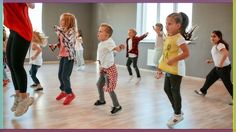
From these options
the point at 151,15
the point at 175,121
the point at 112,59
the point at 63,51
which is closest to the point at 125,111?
the point at 112,59

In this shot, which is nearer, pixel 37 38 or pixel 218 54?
pixel 218 54

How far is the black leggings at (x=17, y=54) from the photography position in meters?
2.45

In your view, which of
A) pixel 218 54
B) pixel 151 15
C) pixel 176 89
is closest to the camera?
pixel 176 89

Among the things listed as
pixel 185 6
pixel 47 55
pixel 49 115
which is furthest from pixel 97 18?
pixel 49 115

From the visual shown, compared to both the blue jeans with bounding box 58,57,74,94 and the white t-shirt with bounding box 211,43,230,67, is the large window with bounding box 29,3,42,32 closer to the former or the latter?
the blue jeans with bounding box 58,57,74,94

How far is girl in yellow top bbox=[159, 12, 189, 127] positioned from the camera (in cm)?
246

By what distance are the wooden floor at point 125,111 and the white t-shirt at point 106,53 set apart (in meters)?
0.49

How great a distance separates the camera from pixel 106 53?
304 cm

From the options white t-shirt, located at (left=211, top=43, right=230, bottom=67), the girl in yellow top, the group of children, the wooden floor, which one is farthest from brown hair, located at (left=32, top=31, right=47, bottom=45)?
white t-shirt, located at (left=211, top=43, right=230, bottom=67)

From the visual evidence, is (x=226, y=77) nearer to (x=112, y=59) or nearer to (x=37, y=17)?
(x=112, y=59)

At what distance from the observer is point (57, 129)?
2.41m

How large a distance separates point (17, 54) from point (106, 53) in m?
0.91

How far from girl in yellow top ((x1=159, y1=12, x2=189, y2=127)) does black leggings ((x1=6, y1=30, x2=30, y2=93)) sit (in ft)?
3.81

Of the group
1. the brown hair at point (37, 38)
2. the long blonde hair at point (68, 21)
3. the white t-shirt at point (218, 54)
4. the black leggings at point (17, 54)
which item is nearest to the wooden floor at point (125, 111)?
the black leggings at point (17, 54)
